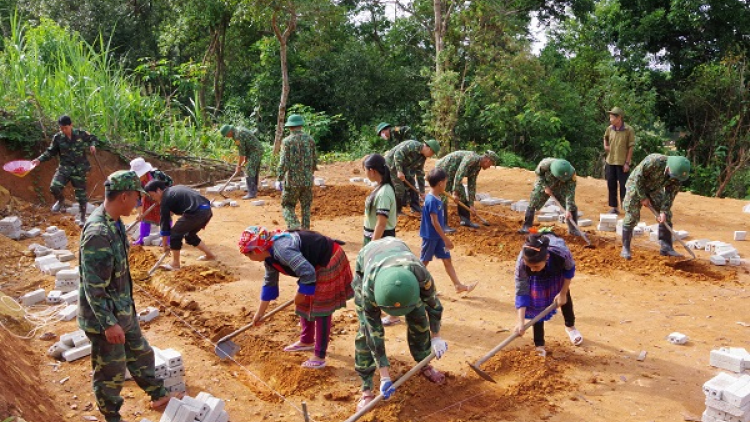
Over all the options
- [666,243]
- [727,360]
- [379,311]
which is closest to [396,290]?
[379,311]

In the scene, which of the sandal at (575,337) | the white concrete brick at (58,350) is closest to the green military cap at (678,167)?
the sandal at (575,337)

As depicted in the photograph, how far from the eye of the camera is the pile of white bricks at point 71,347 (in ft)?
18.2

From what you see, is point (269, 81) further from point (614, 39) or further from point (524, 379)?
point (524, 379)

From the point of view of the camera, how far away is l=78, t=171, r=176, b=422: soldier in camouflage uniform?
415 cm

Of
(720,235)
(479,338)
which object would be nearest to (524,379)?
(479,338)

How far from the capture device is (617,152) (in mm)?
10797

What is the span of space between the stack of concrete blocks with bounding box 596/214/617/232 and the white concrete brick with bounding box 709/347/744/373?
15.4 feet

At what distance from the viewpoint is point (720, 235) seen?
975cm

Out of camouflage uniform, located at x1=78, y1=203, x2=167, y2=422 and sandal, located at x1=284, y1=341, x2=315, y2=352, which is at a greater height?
camouflage uniform, located at x1=78, y1=203, x2=167, y2=422

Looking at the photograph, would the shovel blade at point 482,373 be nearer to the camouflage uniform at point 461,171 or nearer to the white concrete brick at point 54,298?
the camouflage uniform at point 461,171

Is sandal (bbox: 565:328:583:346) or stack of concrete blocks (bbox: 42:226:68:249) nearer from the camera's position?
sandal (bbox: 565:328:583:346)

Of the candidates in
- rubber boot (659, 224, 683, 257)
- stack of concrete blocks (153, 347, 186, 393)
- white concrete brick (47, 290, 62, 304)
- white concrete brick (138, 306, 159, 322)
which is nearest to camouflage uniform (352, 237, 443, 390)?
stack of concrete blocks (153, 347, 186, 393)

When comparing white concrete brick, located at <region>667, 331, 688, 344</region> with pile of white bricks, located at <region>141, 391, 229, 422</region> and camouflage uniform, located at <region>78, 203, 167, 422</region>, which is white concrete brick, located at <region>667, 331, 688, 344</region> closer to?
pile of white bricks, located at <region>141, 391, 229, 422</region>

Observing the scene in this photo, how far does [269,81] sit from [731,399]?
53.4ft
